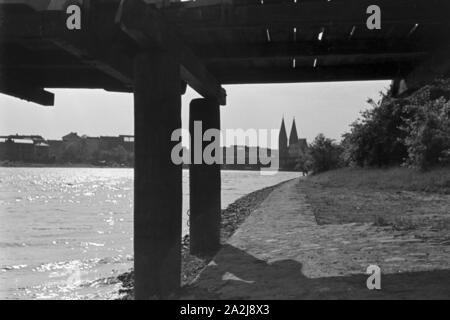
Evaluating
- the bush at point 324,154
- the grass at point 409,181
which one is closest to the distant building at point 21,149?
the bush at point 324,154


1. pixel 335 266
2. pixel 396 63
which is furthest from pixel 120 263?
pixel 396 63

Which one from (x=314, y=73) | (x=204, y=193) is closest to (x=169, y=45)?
(x=314, y=73)

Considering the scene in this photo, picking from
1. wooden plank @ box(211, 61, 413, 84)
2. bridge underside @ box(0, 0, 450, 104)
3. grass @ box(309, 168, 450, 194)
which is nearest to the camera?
bridge underside @ box(0, 0, 450, 104)

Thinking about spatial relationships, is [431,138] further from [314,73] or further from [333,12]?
[333,12]

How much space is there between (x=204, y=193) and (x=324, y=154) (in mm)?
59469

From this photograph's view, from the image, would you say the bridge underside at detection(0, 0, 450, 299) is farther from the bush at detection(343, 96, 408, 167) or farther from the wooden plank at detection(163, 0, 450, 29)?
the bush at detection(343, 96, 408, 167)

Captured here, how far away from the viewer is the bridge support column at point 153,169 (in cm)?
702

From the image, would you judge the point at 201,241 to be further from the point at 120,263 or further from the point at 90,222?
the point at 90,222

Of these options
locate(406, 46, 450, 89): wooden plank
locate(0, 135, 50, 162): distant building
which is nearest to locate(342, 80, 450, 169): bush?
locate(406, 46, 450, 89): wooden plank

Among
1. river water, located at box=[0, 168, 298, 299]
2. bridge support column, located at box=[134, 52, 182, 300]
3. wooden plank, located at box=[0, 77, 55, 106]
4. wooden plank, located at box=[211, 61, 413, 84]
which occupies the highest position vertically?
wooden plank, located at box=[211, 61, 413, 84]

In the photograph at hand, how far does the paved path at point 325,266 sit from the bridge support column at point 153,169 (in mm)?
698

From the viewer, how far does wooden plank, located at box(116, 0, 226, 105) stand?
5855 millimetres

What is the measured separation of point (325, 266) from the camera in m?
8.63

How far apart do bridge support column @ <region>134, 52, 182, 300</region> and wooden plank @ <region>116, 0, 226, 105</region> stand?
0.86 feet
